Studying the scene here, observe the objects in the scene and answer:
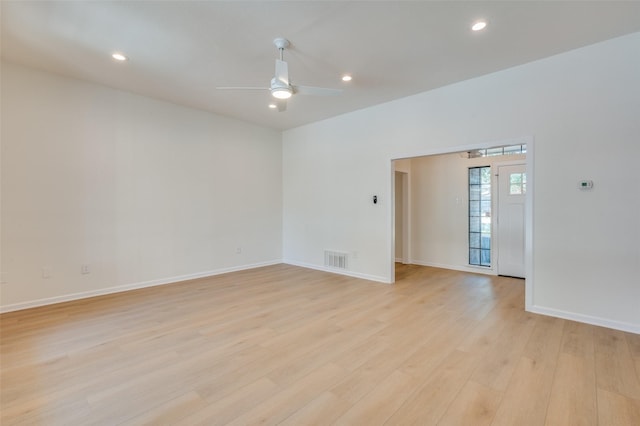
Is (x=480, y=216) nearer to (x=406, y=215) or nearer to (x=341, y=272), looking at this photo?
(x=406, y=215)

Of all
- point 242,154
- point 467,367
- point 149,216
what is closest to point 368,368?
point 467,367

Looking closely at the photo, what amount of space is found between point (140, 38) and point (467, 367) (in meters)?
4.44

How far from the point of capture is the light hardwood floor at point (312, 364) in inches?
72.0

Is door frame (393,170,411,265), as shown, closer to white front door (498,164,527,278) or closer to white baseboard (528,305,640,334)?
white front door (498,164,527,278)

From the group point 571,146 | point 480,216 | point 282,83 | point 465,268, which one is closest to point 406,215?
point 480,216

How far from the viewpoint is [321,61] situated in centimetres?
347

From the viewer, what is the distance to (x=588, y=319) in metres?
3.19

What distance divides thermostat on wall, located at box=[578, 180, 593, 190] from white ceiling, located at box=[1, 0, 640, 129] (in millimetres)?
1520

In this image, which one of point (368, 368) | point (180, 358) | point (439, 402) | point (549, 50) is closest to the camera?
point (439, 402)

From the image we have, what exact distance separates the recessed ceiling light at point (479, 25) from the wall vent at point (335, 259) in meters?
3.93

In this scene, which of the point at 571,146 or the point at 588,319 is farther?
the point at 571,146

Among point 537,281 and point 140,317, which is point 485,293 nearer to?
point 537,281

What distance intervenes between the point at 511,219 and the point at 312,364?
475 cm

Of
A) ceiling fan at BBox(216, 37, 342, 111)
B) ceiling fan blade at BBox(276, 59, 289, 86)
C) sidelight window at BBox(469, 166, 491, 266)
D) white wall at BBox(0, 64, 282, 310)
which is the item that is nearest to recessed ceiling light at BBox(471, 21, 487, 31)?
ceiling fan at BBox(216, 37, 342, 111)
